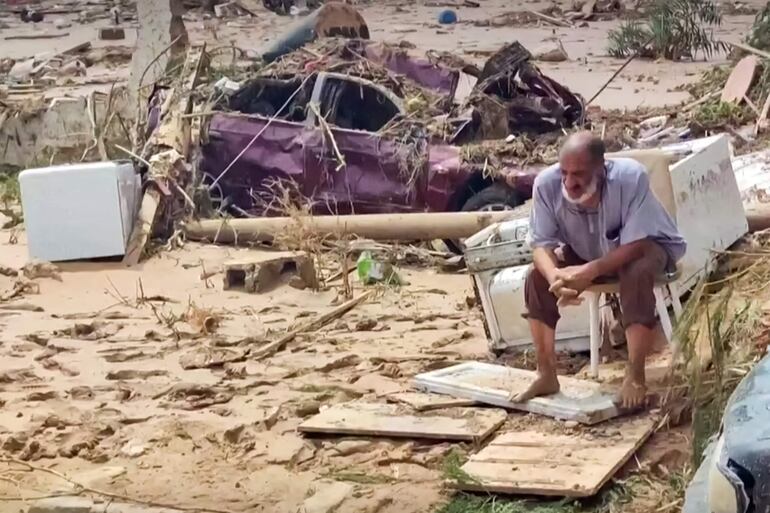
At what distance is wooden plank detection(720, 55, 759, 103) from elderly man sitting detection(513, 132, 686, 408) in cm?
850

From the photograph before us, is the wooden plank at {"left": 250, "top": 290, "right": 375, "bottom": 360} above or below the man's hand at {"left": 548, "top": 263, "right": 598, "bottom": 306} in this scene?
below

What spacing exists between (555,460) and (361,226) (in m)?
5.71

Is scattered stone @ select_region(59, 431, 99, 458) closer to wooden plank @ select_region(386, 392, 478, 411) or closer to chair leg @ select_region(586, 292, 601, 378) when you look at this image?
wooden plank @ select_region(386, 392, 478, 411)

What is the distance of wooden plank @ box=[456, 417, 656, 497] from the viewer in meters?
5.48

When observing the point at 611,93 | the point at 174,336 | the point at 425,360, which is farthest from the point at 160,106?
the point at 611,93

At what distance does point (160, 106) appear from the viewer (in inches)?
513

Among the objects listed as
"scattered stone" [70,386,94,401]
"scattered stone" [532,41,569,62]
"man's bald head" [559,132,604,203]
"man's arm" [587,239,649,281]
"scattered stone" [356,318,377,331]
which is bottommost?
"scattered stone" [532,41,569,62]

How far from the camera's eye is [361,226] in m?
11.3

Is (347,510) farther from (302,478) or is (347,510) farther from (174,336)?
(174,336)

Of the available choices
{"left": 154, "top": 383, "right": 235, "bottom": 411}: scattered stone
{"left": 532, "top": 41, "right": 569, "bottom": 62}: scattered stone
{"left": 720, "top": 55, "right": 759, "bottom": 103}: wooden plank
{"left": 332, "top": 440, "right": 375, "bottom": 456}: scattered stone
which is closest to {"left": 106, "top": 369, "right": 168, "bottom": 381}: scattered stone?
{"left": 154, "top": 383, "right": 235, "bottom": 411}: scattered stone

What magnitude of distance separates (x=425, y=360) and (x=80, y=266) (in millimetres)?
4467

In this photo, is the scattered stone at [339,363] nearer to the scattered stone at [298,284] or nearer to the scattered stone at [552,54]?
the scattered stone at [298,284]

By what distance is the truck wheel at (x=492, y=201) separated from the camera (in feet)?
36.8

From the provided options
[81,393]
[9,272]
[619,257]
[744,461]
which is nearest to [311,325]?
[81,393]
